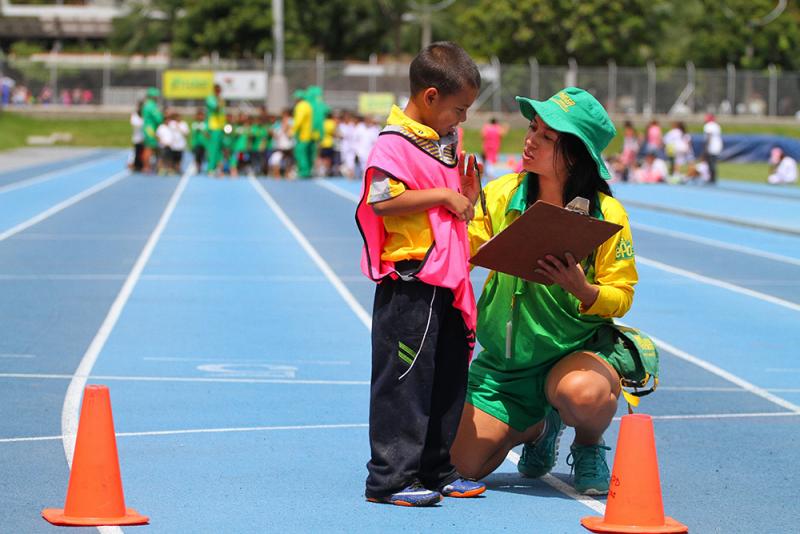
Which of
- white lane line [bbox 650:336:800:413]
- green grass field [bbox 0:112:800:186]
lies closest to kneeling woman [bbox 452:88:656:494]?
white lane line [bbox 650:336:800:413]

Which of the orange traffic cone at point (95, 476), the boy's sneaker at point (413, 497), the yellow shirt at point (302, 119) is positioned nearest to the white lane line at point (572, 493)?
the boy's sneaker at point (413, 497)

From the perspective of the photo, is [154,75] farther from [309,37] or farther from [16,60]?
[309,37]

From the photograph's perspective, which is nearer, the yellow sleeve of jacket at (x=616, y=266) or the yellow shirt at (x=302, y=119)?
the yellow sleeve of jacket at (x=616, y=266)

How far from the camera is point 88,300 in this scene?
13.4m

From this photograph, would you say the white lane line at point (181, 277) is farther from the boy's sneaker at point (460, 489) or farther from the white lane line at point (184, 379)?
the boy's sneaker at point (460, 489)

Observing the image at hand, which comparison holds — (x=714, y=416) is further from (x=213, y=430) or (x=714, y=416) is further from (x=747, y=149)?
(x=747, y=149)

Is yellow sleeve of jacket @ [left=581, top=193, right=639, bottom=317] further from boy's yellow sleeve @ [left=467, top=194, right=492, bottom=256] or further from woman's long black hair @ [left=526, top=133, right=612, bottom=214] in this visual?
boy's yellow sleeve @ [left=467, top=194, right=492, bottom=256]

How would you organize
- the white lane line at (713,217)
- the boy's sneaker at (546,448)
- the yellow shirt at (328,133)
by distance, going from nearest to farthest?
the boy's sneaker at (546,448) < the white lane line at (713,217) < the yellow shirt at (328,133)

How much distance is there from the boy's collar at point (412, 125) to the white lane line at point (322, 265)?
6.16m

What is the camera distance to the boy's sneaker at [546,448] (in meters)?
6.66

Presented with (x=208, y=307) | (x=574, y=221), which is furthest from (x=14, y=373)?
(x=574, y=221)

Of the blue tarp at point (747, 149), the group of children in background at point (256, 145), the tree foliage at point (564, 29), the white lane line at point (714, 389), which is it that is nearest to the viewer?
the white lane line at point (714, 389)

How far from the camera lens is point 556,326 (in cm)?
635

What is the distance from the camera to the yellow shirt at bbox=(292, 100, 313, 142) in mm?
36656
